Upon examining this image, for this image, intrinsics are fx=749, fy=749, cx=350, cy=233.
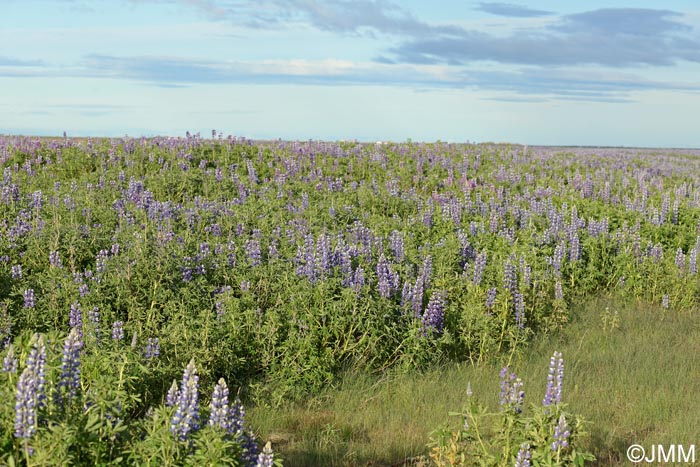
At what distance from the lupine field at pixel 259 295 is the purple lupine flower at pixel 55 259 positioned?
2 centimetres

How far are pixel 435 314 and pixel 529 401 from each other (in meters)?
1.31

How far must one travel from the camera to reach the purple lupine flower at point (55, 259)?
7855mm

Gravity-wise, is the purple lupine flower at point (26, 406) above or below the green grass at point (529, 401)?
above

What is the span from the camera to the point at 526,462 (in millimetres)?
4336

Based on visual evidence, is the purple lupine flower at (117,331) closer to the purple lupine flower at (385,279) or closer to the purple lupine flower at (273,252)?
the purple lupine flower at (273,252)

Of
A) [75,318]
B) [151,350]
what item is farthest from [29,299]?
[151,350]

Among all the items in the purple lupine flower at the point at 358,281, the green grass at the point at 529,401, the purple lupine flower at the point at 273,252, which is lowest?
the green grass at the point at 529,401

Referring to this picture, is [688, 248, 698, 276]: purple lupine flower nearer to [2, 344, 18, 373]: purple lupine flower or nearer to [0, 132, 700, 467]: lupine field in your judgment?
[0, 132, 700, 467]: lupine field

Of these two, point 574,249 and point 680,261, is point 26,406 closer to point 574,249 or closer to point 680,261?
point 574,249

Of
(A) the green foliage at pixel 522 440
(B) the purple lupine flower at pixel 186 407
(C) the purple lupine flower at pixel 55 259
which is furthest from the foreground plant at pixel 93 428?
(C) the purple lupine flower at pixel 55 259

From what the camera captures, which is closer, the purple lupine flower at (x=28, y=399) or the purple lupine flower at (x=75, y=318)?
the purple lupine flower at (x=28, y=399)

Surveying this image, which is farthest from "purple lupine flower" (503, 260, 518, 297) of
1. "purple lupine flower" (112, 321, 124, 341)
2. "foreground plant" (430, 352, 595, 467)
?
"purple lupine flower" (112, 321, 124, 341)

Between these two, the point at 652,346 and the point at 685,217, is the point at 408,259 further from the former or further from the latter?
the point at 685,217

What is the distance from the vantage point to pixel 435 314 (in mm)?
7352
